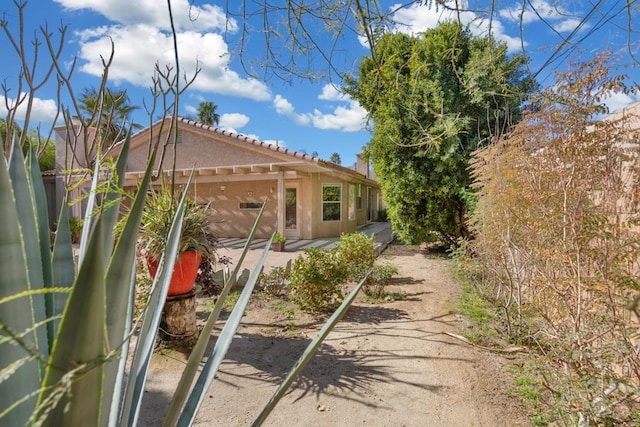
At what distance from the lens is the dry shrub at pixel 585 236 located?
236 centimetres

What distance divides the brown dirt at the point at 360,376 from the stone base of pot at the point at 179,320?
187 mm

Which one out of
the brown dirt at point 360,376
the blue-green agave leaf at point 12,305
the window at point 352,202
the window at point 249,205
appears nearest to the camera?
the blue-green agave leaf at point 12,305

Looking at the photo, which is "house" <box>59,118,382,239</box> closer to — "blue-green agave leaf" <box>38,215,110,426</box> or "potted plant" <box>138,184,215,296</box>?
"potted plant" <box>138,184,215,296</box>

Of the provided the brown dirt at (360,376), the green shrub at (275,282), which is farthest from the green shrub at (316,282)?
the green shrub at (275,282)

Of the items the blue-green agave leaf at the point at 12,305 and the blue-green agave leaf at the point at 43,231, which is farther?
the blue-green agave leaf at the point at 43,231

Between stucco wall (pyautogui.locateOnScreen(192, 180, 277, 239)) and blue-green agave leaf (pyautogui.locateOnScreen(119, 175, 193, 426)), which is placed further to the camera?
stucco wall (pyautogui.locateOnScreen(192, 180, 277, 239))

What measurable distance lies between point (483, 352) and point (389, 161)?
6657mm

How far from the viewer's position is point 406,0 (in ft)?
7.03

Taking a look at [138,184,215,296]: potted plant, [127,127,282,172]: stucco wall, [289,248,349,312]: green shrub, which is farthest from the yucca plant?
[127,127,282,172]: stucco wall

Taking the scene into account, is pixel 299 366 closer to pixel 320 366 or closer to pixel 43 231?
pixel 43 231

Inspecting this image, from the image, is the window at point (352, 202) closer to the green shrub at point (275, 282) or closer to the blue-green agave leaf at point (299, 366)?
the green shrub at point (275, 282)

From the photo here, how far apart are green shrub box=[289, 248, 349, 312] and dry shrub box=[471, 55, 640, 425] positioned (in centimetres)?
272

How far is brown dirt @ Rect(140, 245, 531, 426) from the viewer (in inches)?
113

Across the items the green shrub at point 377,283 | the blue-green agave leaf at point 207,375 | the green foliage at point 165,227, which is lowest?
the green shrub at point 377,283
